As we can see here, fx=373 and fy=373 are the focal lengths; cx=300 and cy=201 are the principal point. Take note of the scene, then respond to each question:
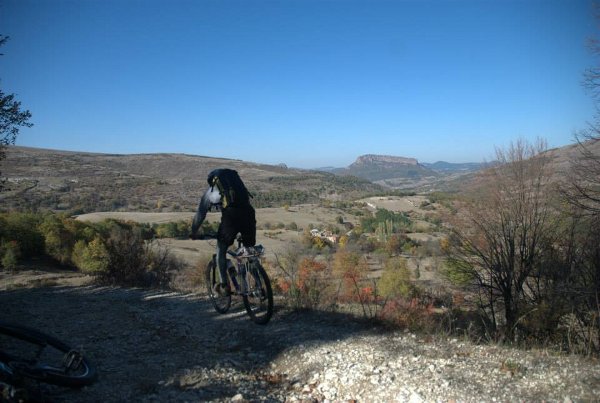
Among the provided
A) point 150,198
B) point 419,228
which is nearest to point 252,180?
point 150,198

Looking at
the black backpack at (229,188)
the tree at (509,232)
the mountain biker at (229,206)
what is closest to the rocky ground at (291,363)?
the mountain biker at (229,206)

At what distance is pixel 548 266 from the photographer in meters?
13.1

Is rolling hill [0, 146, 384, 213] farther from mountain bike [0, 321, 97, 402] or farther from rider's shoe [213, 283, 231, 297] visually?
mountain bike [0, 321, 97, 402]

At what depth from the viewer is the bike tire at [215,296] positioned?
21.0ft

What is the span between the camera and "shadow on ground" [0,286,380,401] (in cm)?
369

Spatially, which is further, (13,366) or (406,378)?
(406,378)

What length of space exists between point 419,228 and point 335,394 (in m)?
64.1

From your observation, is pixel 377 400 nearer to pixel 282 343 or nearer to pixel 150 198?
pixel 282 343

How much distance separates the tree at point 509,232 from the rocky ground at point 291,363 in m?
8.90

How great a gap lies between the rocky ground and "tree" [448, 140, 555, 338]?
8896mm

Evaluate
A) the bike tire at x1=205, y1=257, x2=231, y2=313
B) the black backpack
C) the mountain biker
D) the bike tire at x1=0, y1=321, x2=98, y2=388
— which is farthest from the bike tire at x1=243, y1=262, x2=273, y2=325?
the bike tire at x1=0, y1=321, x2=98, y2=388

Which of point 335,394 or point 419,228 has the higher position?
point 335,394

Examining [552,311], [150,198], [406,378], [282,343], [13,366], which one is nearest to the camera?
[13,366]

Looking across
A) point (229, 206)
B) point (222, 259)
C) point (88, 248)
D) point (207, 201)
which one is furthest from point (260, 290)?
point (88, 248)
